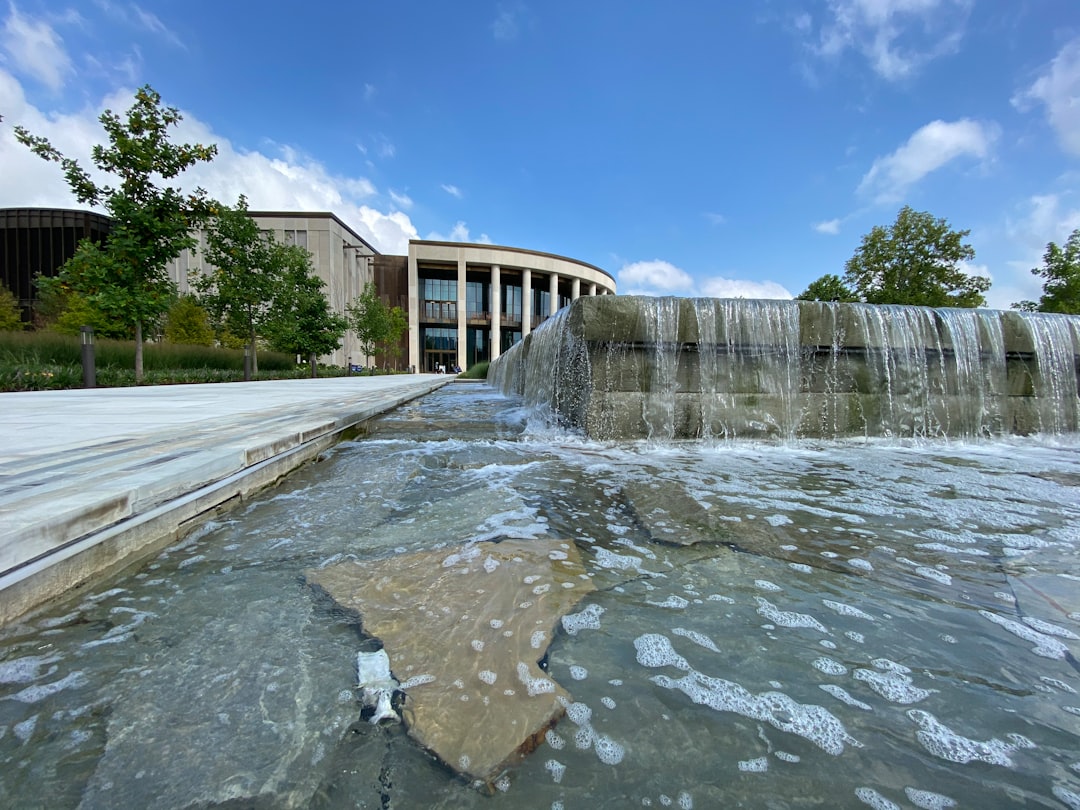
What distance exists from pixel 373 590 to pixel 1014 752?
6.57ft

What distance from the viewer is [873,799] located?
995 millimetres

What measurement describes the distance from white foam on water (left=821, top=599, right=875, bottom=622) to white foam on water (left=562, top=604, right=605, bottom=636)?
3.04 ft

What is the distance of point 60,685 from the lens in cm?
127

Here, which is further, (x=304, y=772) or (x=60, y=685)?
(x=60, y=685)

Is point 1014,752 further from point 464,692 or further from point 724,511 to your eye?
point 724,511

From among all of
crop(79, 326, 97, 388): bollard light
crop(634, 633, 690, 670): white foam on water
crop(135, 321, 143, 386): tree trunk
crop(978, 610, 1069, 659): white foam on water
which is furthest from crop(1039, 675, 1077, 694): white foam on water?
crop(135, 321, 143, 386): tree trunk

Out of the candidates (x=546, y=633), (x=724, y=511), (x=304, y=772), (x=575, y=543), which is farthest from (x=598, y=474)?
(x=304, y=772)

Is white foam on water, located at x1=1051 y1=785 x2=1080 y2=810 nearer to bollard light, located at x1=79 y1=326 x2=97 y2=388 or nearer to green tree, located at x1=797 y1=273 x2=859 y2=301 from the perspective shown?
bollard light, located at x1=79 y1=326 x2=97 y2=388

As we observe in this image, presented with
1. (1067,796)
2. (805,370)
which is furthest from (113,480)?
(805,370)

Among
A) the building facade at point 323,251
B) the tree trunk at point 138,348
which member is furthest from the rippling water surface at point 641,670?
the building facade at point 323,251

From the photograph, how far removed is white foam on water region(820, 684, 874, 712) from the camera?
1.26 meters

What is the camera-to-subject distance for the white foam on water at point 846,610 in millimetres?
1720

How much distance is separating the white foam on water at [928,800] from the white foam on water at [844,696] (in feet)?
0.81

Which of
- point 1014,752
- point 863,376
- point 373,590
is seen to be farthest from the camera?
point 863,376
